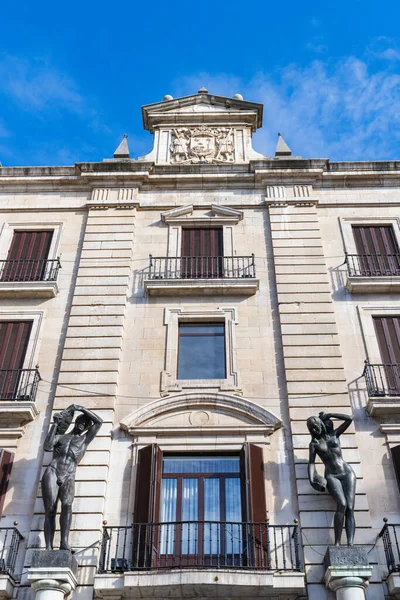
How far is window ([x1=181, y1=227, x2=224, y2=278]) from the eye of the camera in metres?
17.2

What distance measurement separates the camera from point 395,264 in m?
17.3

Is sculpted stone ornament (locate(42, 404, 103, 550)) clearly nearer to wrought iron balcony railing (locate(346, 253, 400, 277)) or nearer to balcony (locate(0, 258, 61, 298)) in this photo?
balcony (locate(0, 258, 61, 298))

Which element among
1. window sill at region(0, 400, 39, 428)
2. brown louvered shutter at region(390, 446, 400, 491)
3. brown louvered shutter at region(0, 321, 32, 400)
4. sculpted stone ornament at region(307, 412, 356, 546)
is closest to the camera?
sculpted stone ornament at region(307, 412, 356, 546)

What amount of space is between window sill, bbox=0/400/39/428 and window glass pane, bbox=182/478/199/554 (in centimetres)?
395

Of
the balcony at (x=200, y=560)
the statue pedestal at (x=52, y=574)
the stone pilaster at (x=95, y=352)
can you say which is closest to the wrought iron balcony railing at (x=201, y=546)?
the balcony at (x=200, y=560)

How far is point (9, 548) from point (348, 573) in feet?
21.9

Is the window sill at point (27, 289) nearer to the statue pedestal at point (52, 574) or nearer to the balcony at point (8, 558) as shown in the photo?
the balcony at point (8, 558)

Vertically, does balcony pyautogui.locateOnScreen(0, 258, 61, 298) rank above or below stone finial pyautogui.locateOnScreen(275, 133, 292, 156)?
below

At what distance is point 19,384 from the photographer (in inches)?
581

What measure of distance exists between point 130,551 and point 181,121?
14.7 m

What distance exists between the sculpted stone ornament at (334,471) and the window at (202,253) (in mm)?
5842

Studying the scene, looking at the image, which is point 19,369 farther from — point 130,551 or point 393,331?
point 393,331

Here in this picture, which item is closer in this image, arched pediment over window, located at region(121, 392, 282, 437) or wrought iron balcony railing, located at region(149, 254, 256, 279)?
arched pediment over window, located at region(121, 392, 282, 437)

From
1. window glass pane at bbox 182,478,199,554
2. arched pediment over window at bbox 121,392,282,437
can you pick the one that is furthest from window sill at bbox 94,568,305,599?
arched pediment over window at bbox 121,392,282,437
